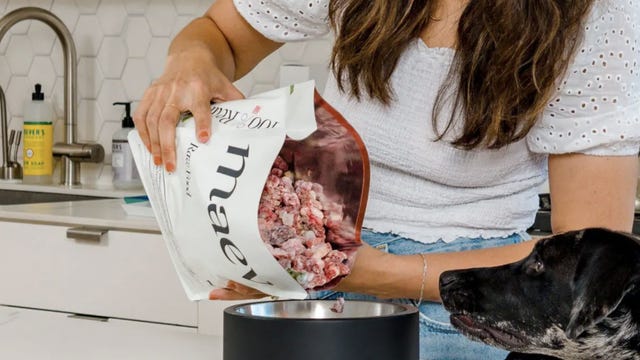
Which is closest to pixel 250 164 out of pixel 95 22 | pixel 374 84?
pixel 374 84

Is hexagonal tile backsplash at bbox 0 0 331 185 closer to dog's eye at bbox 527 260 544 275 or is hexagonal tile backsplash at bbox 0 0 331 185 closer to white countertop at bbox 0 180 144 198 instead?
white countertop at bbox 0 180 144 198

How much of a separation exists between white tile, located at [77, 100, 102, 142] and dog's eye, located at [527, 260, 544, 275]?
204cm

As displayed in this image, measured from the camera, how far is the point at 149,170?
85 centimetres

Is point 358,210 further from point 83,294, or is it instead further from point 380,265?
point 83,294

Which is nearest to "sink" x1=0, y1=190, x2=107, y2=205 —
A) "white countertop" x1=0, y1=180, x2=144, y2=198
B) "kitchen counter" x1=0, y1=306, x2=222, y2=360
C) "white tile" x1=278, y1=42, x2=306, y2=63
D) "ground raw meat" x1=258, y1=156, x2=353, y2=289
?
"white countertop" x1=0, y1=180, x2=144, y2=198

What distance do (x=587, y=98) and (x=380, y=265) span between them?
0.89 feet

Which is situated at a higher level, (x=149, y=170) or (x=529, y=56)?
(x=529, y=56)

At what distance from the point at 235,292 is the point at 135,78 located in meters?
1.84

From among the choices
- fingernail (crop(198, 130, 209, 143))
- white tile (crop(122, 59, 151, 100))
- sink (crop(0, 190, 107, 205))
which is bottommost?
sink (crop(0, 190, 107, 205))

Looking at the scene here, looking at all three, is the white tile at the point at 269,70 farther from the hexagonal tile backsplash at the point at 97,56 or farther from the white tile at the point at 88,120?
the white tile at the point at 88,120

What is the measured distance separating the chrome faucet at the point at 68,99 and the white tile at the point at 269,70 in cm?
50

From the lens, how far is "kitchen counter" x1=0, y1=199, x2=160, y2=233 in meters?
1.96

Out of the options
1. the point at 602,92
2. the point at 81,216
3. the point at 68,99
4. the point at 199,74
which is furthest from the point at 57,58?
the point at 602,92

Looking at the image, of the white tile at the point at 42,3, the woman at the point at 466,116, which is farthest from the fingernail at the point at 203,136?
the white tile at the point at 42,3
